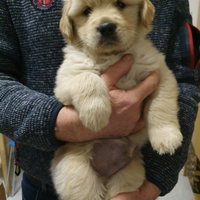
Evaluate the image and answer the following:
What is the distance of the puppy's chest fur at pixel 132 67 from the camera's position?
3.95 ft

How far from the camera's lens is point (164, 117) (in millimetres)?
1122

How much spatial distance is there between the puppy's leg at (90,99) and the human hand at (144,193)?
423 mm

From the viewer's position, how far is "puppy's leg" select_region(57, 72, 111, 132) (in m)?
0.97

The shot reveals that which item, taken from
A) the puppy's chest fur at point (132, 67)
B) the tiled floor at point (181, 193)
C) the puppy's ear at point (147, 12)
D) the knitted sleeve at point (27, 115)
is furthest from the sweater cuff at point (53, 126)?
the tiled floor at point (181, 193)

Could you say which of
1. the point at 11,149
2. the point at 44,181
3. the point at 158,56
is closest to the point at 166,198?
the point at 44,181

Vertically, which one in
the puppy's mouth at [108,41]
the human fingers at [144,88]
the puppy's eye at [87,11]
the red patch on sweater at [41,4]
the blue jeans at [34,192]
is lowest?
the blue jeans at [34,192]

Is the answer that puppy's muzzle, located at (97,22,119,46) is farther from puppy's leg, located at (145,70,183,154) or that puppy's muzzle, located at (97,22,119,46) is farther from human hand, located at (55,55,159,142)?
puppy's leg, located at (145,70,183,154)

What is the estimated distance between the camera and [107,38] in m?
1.13

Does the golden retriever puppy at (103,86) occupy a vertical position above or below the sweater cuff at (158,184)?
above

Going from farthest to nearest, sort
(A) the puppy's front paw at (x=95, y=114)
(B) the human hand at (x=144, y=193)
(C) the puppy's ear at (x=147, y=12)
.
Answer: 1. (C) the puppy's ear at (x=147, y=12)
2. (B) the human hand at (x=144, y=193)
3. (A) the puppy's front paw at (x=95, y=114)

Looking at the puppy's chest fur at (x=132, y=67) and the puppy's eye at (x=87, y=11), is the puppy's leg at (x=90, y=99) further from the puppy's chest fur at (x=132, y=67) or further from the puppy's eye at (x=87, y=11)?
the puppy's eye at (x=87, y=11)

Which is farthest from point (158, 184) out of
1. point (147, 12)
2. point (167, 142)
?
point (147, 12)

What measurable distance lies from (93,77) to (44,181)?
770mm

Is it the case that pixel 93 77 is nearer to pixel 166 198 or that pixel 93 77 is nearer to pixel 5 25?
pixel 5 25
